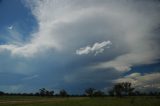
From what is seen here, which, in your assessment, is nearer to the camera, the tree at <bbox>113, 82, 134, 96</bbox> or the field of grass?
the field of grass

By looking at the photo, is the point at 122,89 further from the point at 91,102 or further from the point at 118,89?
the point at 91,102

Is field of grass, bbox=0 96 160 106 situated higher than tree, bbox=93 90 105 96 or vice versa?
tree, bbox=93 90 105 96

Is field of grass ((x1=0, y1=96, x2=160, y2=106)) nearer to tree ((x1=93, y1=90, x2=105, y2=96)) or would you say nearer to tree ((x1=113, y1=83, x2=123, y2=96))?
tree ((x1=113, y1=83, x2=123, y2=96))

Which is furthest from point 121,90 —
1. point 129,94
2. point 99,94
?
point 99,94

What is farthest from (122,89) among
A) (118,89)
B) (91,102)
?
(91,102)

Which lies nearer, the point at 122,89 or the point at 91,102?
the point at 91,102

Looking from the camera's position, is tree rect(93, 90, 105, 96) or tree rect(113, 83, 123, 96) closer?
tree rect(113, 83, 123, 96)

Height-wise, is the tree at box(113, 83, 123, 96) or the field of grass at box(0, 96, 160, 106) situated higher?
the tree at box(113, 83, 123, 96)

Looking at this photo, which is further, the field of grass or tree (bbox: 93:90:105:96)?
tree (bbox: 93:90:105:96)

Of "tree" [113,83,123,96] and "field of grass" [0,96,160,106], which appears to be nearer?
"field of grass" [0,96,160,106]

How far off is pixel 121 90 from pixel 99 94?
37940 millimetres

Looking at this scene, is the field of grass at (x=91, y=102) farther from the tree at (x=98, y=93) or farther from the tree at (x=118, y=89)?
the tree at (x=98, y=93)

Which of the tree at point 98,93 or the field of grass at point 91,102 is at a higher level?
the tree at point 98,93

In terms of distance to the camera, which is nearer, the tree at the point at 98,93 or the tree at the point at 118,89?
the tree at the point at 118,89
